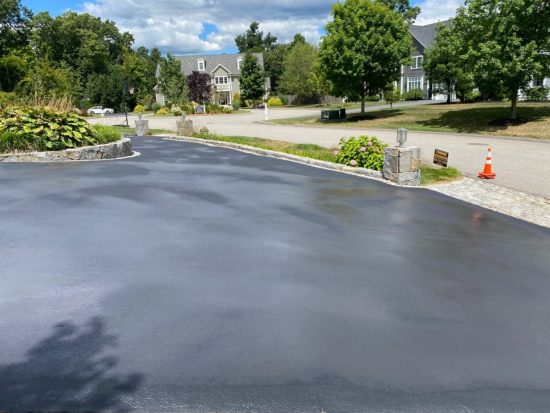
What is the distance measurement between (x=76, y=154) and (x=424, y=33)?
6087cm

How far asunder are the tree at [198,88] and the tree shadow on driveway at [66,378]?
201 feet

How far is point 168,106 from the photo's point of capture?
61406 millimetres

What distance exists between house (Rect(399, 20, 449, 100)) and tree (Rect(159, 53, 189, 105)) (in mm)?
29721

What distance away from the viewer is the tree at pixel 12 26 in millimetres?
68000

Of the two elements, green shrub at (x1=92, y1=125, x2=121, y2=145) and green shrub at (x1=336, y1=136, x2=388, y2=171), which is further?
green shrub at (x1=92, y1=125, x2=121, y2=145)

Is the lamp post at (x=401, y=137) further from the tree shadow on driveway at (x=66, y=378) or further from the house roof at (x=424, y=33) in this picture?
the house roof at (x=424, y=33)

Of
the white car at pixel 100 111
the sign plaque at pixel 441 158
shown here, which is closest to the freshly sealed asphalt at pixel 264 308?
the sign plaque at pixel 441 158

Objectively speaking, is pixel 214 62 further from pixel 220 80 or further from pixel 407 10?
pixel 407 10

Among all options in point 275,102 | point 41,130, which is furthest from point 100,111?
point 41,130

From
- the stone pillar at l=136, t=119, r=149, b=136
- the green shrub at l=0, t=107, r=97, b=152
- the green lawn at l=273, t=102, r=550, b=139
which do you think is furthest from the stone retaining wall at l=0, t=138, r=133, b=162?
the green lawn at l=273, t=102, r=550, b=139

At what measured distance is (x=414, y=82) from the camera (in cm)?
6419

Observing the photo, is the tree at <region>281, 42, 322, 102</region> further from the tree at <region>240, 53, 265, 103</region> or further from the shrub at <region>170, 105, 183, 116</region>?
the shrub at <region>170, 105, 183, 116</region>

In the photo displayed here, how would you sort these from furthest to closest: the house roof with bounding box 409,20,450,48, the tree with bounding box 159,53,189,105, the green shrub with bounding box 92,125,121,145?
the house roof with bounding box 409,20,450,48 → the tree with bounding box 159,53,189,105 → the green shrub with bounding box 92,125,121,145

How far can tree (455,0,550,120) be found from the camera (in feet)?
81.3
